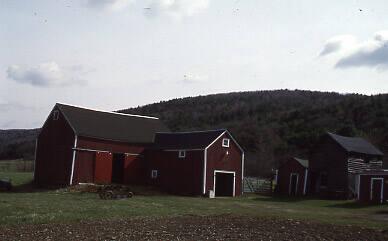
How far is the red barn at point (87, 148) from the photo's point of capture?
50594 mm

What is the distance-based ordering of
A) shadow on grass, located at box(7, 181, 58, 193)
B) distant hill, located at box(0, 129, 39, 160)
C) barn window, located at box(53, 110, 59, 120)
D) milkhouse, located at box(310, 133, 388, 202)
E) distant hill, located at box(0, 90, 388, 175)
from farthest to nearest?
distant hill, located at box(0, 129, 39, 160), distant hill, located at box(0, 90, 388, 175), barn window, located at box(53, 110, 59, 120), milkhouse, located at box(310, 133, 388, 202), shadow on grass, located at box(7, 181, 58, 193)

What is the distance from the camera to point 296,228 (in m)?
22.8

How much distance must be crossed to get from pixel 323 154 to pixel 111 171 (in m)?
21.1

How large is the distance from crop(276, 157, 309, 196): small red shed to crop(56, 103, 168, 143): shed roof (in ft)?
45.3

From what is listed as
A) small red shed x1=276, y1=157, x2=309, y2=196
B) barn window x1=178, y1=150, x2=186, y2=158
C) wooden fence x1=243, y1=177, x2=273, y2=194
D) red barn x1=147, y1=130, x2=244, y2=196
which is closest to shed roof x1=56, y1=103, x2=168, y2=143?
red barn x1=147, y1=130, x2=244, y2=196

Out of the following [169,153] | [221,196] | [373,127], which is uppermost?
[373,127]

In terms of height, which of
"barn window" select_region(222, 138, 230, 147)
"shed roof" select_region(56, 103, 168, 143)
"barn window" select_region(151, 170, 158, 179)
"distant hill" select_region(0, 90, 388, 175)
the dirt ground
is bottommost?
the dirt ground

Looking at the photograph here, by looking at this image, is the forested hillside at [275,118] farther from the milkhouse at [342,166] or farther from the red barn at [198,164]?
the red barn at [198,164]

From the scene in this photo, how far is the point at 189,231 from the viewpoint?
69.5 ft

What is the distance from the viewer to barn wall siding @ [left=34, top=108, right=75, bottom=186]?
50.7 m

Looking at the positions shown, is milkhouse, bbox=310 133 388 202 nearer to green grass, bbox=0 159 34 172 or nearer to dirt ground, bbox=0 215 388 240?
dirt ground, bbox=0 215 388 240

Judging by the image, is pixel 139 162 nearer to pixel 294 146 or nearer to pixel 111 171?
pixel 111 171

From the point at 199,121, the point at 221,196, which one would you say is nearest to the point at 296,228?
the point at 221,196

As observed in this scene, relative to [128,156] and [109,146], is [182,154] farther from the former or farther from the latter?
[109,146]
